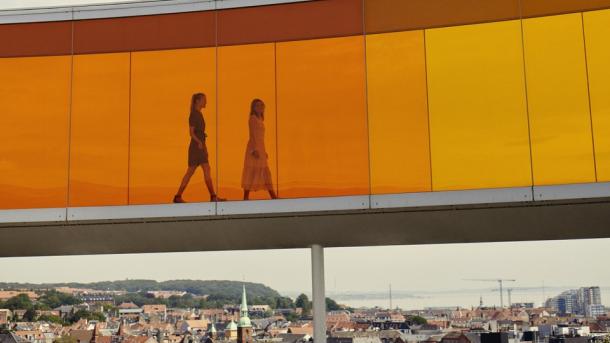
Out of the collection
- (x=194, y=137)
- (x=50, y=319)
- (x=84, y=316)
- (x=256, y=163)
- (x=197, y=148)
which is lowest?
(x=50, y=319)

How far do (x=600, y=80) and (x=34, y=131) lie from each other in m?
7.91

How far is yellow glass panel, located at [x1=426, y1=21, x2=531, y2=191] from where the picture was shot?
8.93 metres

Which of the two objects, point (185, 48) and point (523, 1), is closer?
point (523, 1)

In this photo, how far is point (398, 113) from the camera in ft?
30.7

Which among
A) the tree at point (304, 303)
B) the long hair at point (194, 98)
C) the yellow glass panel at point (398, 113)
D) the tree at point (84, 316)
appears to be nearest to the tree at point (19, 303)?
the tree at point (84, 316)

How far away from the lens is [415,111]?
9297 mm

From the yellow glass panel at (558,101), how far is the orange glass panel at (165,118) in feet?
14.3

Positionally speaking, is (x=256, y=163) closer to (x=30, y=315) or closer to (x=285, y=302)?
(x=285, y=302)

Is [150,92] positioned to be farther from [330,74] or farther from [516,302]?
[516,302]

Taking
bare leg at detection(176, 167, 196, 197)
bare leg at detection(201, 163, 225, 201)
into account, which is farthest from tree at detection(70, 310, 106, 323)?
bare leg at detection(201, 163, 225, 201)

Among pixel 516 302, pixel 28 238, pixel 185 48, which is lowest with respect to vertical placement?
pixel 516 302

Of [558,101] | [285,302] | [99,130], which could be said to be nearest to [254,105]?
[99,130]

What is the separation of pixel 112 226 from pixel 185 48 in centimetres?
279

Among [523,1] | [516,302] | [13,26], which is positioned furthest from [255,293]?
[523,1]
